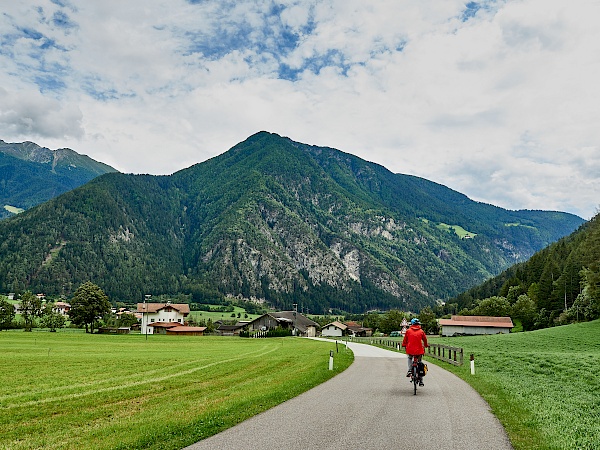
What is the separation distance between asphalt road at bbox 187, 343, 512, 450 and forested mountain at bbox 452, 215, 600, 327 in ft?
185

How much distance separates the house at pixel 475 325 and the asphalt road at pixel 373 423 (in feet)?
380

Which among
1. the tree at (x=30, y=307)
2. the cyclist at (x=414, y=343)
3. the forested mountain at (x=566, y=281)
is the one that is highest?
the forested mountain at (x=566, y=281)

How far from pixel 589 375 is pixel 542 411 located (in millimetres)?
12291

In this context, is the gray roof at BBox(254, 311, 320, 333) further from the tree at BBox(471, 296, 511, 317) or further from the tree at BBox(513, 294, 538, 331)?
the tree at BBox(513, 294, 538, 331)

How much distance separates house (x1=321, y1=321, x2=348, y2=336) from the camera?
162875 millimetres

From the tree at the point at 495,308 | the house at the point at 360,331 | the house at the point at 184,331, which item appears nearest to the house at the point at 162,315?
the house at the point at 184,331

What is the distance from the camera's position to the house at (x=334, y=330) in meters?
163

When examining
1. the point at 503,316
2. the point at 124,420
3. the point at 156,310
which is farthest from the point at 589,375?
the point at 156,310

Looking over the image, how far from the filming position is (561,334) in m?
63.8

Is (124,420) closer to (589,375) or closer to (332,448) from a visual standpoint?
(332,448)

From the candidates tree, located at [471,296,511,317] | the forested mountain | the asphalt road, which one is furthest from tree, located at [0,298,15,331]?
tree, located at [471,296,511,317]

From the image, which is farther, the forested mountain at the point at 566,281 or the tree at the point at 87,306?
the tree at the point at 87,306

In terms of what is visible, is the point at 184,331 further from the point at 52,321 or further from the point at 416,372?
the point at 416,372

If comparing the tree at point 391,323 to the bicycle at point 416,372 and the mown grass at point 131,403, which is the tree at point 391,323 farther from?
the bicycle at point 416,372
